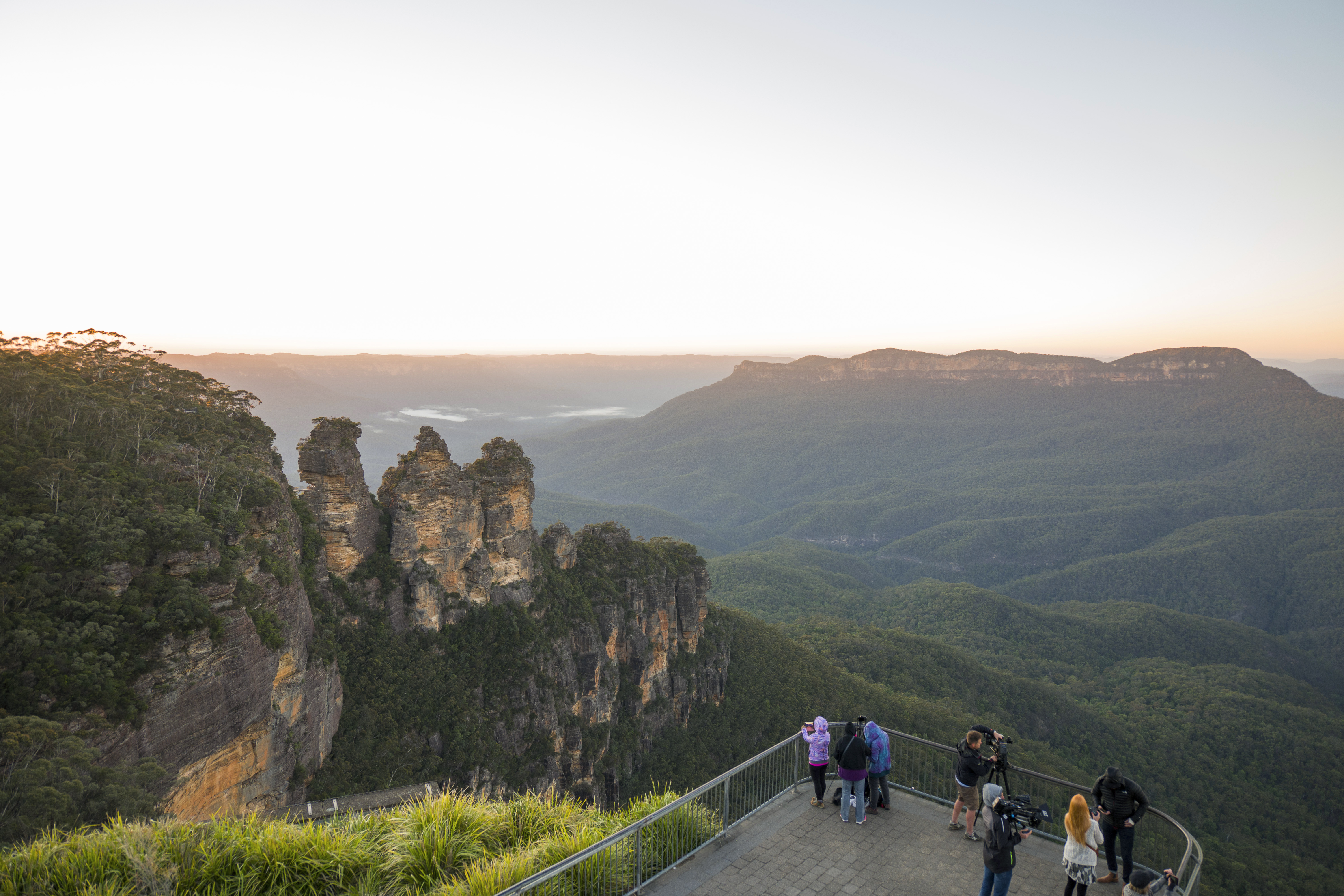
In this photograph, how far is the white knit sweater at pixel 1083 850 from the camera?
9719mm

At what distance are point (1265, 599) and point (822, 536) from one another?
3977 inches

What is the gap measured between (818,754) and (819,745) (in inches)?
7.1

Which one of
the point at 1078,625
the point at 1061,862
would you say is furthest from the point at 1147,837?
the point at 1078,625

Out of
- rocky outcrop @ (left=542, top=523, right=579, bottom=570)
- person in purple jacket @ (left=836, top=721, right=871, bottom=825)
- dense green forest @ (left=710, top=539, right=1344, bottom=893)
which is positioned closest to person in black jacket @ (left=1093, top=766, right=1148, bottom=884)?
person in purple jacket @ (left=836, top=721, right=871, bottom=825)

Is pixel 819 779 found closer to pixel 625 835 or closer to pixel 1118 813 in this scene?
pixel 1118 813

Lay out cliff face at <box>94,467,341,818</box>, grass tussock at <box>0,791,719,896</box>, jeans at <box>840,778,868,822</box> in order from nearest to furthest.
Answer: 1. grass tussock at <box>0,791,719,896</box>
2. jeans at <box>840,778,868,822</box>
3. cliff face at <box>94,467,341,818</box>

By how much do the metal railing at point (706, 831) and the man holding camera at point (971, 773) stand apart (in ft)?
2.16

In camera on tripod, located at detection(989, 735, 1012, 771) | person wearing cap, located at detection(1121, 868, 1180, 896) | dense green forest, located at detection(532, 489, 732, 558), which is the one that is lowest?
dense green forest, located at detection(532, 489, 732, 558)

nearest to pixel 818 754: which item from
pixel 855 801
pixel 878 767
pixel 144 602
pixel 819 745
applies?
pixel 819 745

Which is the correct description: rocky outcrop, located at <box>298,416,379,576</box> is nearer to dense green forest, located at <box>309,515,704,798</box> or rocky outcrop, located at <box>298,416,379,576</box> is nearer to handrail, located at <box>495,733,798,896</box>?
dense green forest, located at <box>309,515,704,798</box>

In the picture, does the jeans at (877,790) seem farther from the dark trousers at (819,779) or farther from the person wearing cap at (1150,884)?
the person wearing cap at (1150,884)

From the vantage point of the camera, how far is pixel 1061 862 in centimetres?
1170

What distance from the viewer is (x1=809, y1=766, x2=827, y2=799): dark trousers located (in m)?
13.3

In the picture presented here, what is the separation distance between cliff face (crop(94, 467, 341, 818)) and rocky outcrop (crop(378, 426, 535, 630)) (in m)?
8.87
